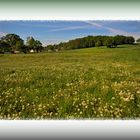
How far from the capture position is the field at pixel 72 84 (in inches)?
539

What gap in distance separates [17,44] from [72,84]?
96 cm

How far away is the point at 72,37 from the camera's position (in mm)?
13969

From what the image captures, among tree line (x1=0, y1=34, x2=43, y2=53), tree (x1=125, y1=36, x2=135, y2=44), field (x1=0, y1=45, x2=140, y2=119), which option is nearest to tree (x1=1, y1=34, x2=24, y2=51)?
tree line (x1=0, y1=34, x2=43, y2=53)

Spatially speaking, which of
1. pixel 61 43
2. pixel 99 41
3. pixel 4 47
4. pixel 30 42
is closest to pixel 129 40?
pixel 99 41

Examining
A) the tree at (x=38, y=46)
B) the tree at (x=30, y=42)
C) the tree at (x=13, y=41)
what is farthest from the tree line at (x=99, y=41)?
the tree at (x=13, y=41)

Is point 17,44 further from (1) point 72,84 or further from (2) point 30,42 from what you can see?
(1) point 72,84

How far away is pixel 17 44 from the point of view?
1391 cm

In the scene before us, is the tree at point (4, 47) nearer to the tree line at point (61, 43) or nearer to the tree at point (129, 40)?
the tree line at point (61, 43)

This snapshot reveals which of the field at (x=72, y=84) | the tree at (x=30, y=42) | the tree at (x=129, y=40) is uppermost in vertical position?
the tree at (x=129, y=40)

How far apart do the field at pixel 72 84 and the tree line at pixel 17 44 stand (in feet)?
0.29

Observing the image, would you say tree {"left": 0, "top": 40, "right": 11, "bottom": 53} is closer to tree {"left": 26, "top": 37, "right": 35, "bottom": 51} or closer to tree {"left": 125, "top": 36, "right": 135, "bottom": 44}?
tree {"left": 26, "top": 37, "right": 35, "bottom": 51}

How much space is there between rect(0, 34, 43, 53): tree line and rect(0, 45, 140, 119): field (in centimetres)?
9

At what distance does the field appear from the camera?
13.7 m
